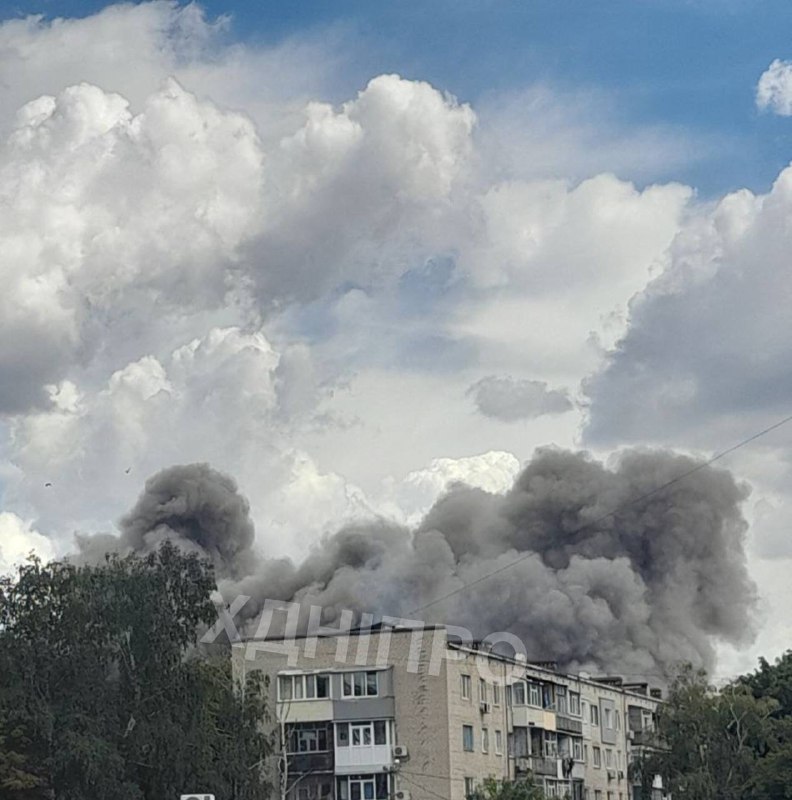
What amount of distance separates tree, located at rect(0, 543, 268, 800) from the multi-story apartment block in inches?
525

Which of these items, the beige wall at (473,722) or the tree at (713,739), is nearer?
the beige wall at (473,722)

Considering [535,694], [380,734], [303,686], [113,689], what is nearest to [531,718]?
[535,694]

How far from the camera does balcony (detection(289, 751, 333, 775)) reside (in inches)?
3349

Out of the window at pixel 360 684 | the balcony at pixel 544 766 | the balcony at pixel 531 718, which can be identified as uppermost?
the window at pixel 360 684

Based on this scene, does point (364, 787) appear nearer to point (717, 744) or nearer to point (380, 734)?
point (380, 734)

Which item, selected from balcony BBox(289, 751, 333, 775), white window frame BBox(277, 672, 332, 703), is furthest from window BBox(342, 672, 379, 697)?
balcony BBox(289, 751, 333, 775)

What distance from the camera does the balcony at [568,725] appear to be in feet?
314

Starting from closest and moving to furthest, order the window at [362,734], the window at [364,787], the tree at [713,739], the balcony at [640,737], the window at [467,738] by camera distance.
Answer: the window at [364,787] → the window at [362,734] → the window at [467,738] → the tree at [713,739] → the balcony at [640,737]

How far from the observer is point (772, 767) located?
277 ft

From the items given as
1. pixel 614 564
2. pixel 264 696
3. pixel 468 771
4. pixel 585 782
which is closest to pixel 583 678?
pixel 585 782

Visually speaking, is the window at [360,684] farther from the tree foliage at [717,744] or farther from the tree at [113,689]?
the tree foliage at [717,744]

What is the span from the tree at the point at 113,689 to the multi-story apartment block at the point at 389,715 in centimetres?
1332

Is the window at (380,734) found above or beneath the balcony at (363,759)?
above

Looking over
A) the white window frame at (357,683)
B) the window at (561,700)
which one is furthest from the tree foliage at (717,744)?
the white window frame at (357,683)
